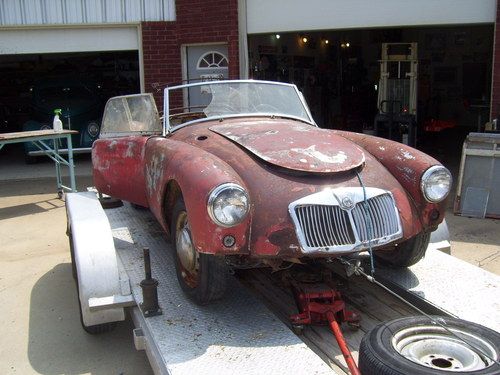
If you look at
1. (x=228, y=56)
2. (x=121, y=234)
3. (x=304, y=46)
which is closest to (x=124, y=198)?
(x=121, y=234)

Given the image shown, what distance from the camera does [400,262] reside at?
4.19m

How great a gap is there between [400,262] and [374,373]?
1.67 metres

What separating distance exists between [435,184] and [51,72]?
Result: 15.6m

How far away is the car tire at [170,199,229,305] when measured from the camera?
3475mm

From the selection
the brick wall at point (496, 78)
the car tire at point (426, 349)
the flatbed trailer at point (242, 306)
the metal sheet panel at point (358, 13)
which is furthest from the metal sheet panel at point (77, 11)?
the car tire at point (426, 349)

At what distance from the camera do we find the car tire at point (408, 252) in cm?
402

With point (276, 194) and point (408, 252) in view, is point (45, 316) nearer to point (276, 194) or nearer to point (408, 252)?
point (276, 194)

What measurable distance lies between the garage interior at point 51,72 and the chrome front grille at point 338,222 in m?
14.6

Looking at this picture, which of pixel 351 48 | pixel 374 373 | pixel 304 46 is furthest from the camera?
pixel 351 48

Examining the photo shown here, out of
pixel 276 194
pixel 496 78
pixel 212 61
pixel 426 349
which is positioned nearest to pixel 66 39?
pixel 212 61

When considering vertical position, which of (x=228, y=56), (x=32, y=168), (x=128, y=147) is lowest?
(x=32, y=168)

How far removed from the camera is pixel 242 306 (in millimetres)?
3658

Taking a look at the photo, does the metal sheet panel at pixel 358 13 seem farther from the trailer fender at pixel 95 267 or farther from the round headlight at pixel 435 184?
the trailer fender at pixel 95 267

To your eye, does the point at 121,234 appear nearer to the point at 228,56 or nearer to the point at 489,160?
the point at 489,160
